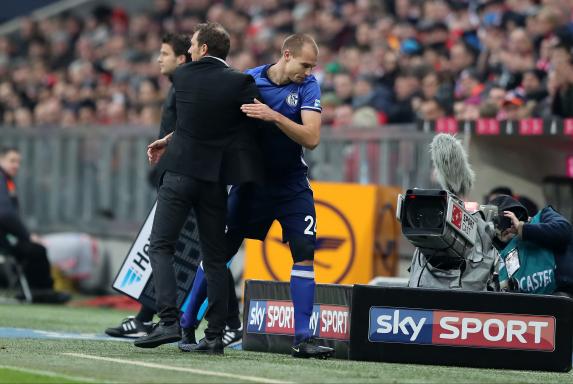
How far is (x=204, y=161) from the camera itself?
7969mm

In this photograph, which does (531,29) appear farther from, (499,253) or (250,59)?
(499,253)

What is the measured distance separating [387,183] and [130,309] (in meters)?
3.09

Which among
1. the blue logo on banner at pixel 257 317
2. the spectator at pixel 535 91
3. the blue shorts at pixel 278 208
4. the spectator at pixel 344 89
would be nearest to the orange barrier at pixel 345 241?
the spectator at pixel 535 91

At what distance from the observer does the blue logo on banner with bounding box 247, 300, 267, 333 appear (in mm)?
8930

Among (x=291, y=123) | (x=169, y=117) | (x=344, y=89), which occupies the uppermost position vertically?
(x=344, y=89)

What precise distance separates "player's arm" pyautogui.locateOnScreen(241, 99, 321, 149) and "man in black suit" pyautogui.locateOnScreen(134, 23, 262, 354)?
0.45 ft

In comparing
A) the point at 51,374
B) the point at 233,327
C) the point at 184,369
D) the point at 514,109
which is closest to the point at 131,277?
the point at 233,327

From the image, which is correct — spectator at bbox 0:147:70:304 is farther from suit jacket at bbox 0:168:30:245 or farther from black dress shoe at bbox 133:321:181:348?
black dress shoe at bbox 133:321:181:348

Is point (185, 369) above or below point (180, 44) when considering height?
below

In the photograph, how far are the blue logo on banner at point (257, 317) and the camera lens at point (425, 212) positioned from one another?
1380mm

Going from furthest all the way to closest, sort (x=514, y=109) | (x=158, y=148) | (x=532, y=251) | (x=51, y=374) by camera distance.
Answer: (x=514, y=109) → (x=532, y=251) → (x=158, y=148) → (x=51, y=374)

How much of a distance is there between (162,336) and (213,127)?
1.25 metres

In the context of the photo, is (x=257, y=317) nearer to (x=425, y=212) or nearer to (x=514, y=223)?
(x=425, y=212)

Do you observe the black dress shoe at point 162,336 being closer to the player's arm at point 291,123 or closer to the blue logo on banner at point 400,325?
the blue logo on banner at point 400,325
